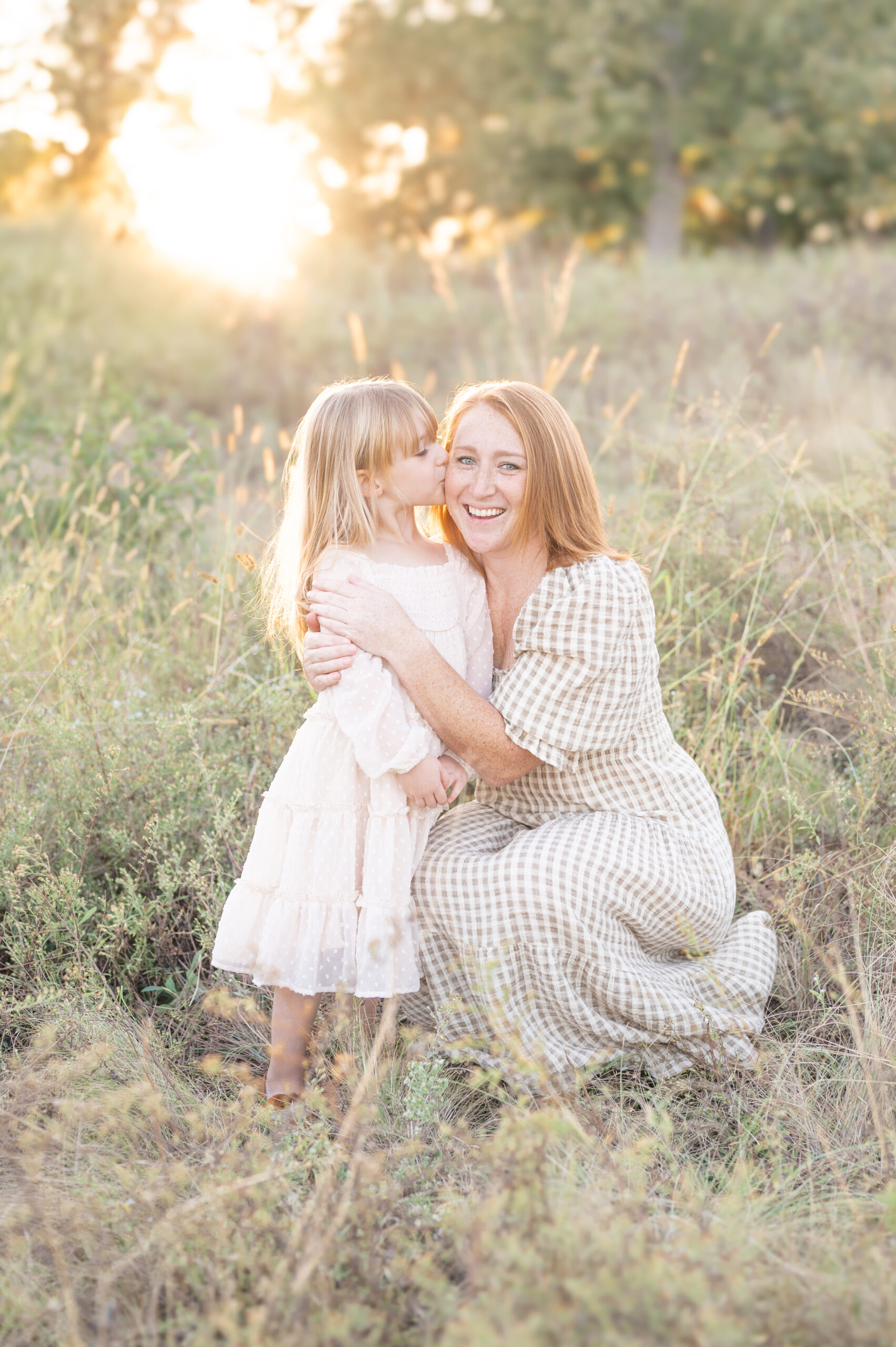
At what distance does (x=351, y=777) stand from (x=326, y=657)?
0.82ft

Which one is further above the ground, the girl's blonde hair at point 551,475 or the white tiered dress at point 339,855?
the girl's blonde hair at point 551,475

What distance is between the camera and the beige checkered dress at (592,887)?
233 cm

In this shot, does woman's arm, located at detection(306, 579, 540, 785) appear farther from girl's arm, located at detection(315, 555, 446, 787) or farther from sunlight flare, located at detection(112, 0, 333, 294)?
sunlight flare, located at detection(112, 0, 333, 294)

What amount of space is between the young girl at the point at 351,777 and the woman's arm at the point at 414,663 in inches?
1.5

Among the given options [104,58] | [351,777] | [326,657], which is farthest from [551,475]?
[104,58]

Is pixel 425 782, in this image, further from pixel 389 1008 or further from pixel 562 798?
pixel 389 1008

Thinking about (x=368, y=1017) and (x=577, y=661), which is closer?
(x=577, y=661)

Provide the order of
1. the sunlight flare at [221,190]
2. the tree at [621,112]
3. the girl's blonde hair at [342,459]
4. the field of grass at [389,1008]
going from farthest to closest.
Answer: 1. the tree at [621,112]
2. the sunlight flare at [221,190]
3. the girl's blonde hair at [342,459]
4. the field of grass at [389,1008]

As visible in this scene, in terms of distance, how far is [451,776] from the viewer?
240cm

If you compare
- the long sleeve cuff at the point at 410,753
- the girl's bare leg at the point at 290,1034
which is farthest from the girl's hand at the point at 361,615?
the girl's bare leg at the point at 290,1034

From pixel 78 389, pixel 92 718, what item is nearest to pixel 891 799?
pixel 92 718

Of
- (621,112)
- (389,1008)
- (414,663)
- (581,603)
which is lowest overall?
(389,1008)

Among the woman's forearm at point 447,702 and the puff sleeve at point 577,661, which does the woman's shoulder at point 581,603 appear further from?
the woman's forearm at point 447,702

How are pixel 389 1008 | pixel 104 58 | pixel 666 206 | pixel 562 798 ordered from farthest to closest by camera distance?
pixel 666 206 < pixel 104 58 < pixel 562 798 < pixel 389 1008
